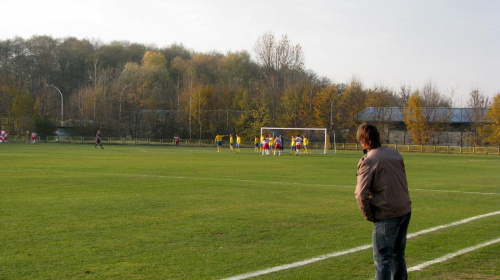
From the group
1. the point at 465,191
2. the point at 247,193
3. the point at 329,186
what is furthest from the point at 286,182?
the point at 465,191

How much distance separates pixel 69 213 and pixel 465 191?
12.4m

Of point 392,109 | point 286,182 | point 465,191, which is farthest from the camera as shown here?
point 392,109

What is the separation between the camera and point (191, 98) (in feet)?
268

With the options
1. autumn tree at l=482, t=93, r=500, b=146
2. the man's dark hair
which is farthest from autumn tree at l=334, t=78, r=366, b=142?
the man's dark hair

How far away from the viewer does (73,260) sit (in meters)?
7.49

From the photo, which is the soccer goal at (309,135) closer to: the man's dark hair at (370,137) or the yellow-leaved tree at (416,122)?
the yellow-leaved tree at (416,122)

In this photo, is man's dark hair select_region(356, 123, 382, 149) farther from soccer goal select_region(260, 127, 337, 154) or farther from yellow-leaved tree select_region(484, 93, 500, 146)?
yellow-leaved tree select_region(484, 93, 500, 146)

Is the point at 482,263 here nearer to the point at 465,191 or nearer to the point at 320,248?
the point at 320,248

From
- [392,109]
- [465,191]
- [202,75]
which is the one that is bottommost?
[465,191]

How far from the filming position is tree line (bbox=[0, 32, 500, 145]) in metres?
74.2

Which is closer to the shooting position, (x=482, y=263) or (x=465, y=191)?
(x=482, y=263)

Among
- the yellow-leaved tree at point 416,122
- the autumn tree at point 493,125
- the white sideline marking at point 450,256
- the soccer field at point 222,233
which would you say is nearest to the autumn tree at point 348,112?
the yellow-leaved tree at point 416,122

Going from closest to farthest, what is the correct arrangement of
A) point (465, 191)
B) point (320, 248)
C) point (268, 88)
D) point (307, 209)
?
point (320, 248) → point (307, 209) → point (465, 191) → point (268, 88)

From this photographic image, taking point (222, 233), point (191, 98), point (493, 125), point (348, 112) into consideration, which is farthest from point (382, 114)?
point (222, 233)
